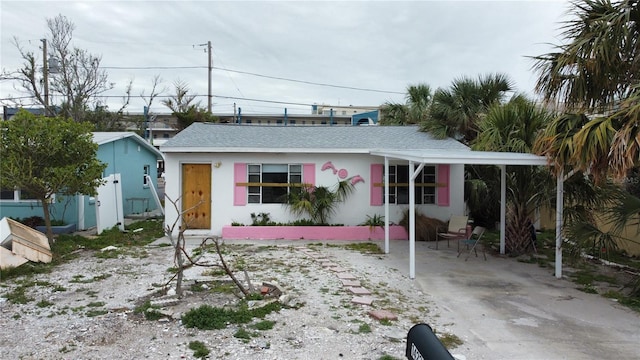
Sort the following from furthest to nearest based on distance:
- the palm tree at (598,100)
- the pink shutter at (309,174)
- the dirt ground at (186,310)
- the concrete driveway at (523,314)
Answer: the pink shutter at (309,174)
the palm tree at (598,100)
the concrete driveway at (523,314)
the dirt ground at (186,310)

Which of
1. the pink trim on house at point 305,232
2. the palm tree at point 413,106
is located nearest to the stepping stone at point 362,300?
the pink trim on house at point 305,232

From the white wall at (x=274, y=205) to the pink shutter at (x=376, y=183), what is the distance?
113mm

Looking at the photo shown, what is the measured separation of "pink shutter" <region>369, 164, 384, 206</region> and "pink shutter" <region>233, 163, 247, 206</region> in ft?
11.7

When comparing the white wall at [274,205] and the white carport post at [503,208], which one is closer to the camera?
the white carport post at [503,208]

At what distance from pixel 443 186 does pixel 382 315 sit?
7.34 meters

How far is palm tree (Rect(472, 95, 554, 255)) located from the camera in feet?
28.4

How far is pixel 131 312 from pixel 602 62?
754 centimetres

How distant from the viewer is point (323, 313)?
5.34 meters

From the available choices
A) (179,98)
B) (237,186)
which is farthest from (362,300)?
(179,98)

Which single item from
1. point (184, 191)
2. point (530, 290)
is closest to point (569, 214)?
point (530, 290)

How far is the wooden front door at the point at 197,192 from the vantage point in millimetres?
11523

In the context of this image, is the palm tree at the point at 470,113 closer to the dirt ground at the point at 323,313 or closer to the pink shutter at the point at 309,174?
the pink shutter at the point at 309,174

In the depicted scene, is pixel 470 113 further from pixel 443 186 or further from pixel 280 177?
pixel 280 177

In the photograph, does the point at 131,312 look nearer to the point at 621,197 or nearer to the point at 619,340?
the point at 619,340
